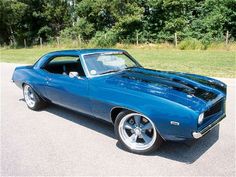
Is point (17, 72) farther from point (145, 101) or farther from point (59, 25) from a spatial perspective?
point (59, 25)

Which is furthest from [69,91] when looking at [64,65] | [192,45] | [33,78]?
[192,45]

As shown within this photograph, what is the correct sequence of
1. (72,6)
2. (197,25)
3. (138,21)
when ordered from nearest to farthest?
(197,25) → (138,21) → (72,6)

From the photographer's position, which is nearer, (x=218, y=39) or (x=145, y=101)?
(x=145, y=101)

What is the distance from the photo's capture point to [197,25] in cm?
2320

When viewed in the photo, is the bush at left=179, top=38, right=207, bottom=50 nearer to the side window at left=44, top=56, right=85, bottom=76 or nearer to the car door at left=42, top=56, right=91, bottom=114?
the side window at left=44, top=56, right=85, bottom=76

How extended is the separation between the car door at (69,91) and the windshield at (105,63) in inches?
10.5

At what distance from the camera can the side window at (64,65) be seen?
5.24 meters

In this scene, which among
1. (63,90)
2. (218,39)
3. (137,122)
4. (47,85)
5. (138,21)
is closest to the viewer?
(137,122)

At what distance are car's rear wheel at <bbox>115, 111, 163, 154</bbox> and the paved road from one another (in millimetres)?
129

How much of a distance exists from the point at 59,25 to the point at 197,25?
60.0ft

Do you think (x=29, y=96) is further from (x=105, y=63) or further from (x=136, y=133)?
(x=136, y=133)

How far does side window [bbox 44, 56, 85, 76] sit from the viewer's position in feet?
17.2

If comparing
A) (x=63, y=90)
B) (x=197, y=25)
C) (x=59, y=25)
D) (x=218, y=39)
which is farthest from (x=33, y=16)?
(x=63, y=90)

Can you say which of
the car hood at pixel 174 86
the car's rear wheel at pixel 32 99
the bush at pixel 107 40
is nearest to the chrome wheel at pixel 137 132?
the car hood at pixel 174 86
